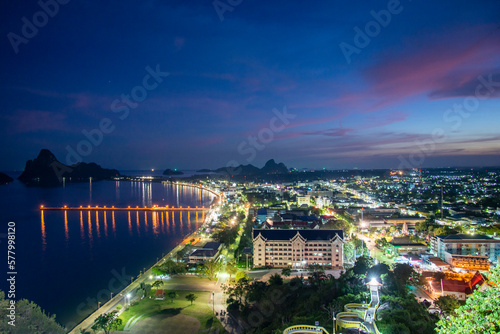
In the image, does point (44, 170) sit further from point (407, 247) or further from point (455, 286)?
point (455, 286)

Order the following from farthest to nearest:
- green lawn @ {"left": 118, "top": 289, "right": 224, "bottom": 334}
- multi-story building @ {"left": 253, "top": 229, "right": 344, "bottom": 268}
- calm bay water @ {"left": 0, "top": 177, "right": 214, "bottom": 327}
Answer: multi-story building @ {"left": 253, "top": 229, "right": 344, "bottom": 268} < calm bay water @ {"left": 0, "top": 177, "right": 214, "bottom": 327} < green lawn @ {"left": 118, "top": 289, "right": 224, "bottom": 334}

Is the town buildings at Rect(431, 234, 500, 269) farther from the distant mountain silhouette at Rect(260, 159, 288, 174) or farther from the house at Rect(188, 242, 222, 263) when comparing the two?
the distant mountain silhouette at Rect(260, 159, 288, 174)

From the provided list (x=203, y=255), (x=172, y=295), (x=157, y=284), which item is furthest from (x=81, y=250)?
(x=172, y=295)

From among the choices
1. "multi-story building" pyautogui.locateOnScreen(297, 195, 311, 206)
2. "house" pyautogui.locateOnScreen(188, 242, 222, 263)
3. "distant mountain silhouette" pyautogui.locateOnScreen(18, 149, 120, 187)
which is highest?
"distant mountain silhouette" pyautogui.locateOnScreen(18, 149, 120, 187)

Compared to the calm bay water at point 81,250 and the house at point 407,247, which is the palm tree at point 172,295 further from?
the house at point 407,247

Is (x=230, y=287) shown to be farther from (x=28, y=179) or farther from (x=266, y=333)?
(x=28, y=179)

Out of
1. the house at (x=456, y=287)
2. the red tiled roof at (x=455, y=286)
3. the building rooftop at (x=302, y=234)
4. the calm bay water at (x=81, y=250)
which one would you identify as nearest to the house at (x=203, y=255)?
the building rooftop at (x=302, y=234)

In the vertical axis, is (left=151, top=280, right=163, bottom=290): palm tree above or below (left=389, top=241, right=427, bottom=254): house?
above

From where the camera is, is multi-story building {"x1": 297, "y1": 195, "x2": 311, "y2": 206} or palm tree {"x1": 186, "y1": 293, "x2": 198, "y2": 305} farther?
multi-story building {"x1": 297, "y1": 195, "x2": 311, "y2": 206}

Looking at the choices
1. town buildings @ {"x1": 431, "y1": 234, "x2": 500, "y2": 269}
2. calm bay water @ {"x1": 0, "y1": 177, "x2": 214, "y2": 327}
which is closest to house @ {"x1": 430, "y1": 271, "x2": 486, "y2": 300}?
town buildings @ {"x1": 431, "y1": 234, "x2": 500, "y2": 269}
